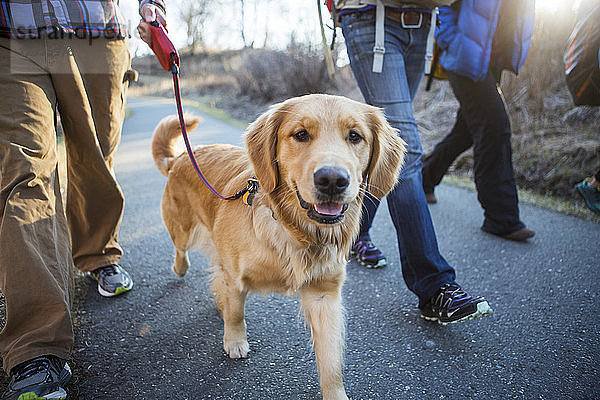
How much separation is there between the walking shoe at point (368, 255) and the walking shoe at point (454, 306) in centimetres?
81

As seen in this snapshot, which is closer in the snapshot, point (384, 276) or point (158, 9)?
point (158, 9)

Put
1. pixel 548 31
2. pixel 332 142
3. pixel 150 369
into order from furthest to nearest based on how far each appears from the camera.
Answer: pixel 548 31
pixel 150 369
pixel 332 142

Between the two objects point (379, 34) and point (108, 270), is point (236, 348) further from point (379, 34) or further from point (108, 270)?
point (379, 34)

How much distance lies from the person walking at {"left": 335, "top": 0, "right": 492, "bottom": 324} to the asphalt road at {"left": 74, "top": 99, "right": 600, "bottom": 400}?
0.91ft

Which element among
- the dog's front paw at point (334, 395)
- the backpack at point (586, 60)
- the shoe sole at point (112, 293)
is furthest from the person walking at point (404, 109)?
the shoe sole at point (112, 293)

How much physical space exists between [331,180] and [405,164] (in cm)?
92

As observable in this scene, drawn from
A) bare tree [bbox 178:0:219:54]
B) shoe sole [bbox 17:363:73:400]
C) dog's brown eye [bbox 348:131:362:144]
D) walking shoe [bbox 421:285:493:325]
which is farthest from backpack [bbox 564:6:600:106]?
bare tree [bbox 178:0:219:54]

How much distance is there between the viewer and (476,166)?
353 centimetres

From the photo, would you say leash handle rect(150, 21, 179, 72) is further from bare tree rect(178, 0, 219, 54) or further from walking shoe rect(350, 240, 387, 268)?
bare tree rect(178, 0, 219, 54)

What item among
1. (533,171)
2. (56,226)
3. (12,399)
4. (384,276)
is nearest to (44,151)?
(56,226)

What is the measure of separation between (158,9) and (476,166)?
109 inches

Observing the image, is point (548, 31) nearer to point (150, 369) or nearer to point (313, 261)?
point (313, 261)

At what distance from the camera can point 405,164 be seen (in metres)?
2.38

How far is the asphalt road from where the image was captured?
1.91 m
